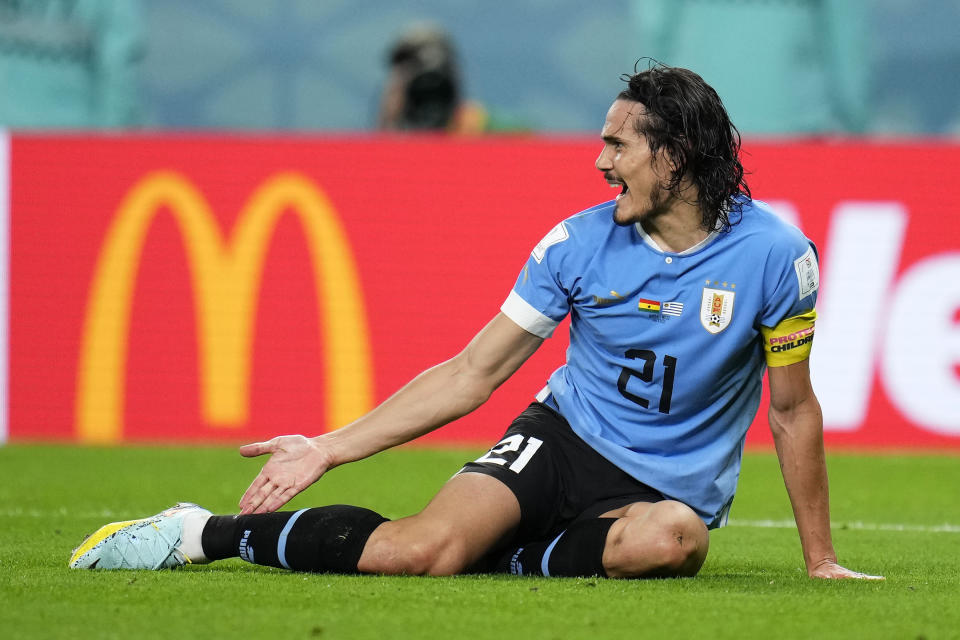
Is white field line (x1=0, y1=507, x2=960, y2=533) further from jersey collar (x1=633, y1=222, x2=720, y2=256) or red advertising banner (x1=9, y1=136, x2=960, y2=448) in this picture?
red advertising banner (x1=9, y1=136, x2=960, y2=448)

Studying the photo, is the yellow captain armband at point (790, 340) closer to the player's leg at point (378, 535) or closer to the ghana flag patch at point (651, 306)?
the ghana flag patch at point (651, 306)

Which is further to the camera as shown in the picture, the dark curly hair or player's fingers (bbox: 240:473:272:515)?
the dark curly hair

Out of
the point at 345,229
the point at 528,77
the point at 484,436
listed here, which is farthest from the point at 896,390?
the point at 528,77

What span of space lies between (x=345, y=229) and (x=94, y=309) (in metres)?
1.60

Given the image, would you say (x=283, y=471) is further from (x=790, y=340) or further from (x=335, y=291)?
(x=335, y=291)

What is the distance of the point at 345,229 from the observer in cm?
872

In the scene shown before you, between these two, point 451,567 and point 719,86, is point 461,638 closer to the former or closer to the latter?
point 451,567

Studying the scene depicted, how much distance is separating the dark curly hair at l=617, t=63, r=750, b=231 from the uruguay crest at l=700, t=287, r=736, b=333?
192 mm

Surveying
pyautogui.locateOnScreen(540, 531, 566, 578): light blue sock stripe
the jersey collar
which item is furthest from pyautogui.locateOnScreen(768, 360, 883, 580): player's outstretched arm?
pyautogui.locateOnScreen(540, 531, 566, 578): light blue sock stripe

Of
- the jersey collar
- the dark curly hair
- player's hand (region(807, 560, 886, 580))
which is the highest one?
the dark curly hair

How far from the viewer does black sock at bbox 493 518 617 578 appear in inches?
150

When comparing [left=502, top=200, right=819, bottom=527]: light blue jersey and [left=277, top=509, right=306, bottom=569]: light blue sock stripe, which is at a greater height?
[left=502, top=200, right=819, bottom=527]: light blue jersey

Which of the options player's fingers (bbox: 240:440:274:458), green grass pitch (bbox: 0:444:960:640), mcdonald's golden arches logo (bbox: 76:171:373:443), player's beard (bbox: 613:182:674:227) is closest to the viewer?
green grass pitch (bbox: 0:444:960:640)

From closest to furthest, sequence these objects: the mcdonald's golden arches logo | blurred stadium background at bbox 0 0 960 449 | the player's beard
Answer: the player's beard < blurred stadium background at bbox 0 0 960 449 < the mcdonald's golden arches logo
